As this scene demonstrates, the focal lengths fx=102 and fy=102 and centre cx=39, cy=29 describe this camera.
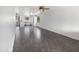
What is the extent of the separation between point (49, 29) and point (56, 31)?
2.25ft

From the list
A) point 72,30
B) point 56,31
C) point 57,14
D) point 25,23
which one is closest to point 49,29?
point 56,31

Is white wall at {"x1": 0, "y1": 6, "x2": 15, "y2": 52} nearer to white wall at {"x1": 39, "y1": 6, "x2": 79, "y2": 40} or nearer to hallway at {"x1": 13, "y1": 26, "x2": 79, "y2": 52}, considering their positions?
hallway at {"x1": 13, "y1": 26, "x2": 79, "y2": 52}

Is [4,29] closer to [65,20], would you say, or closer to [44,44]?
[44,44]

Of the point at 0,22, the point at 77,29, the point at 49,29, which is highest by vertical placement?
the point at 0,22

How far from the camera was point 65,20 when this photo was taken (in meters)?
4.05

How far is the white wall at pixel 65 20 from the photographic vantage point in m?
3.59

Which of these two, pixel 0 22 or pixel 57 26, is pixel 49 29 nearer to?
pixel 57 26

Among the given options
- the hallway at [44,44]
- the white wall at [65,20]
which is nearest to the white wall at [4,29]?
the hallway at [44,44]

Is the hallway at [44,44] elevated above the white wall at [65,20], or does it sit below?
below

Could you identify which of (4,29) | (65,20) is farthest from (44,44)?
(4,29)

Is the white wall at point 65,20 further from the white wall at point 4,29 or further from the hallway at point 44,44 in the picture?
the white wall at point 4,29
